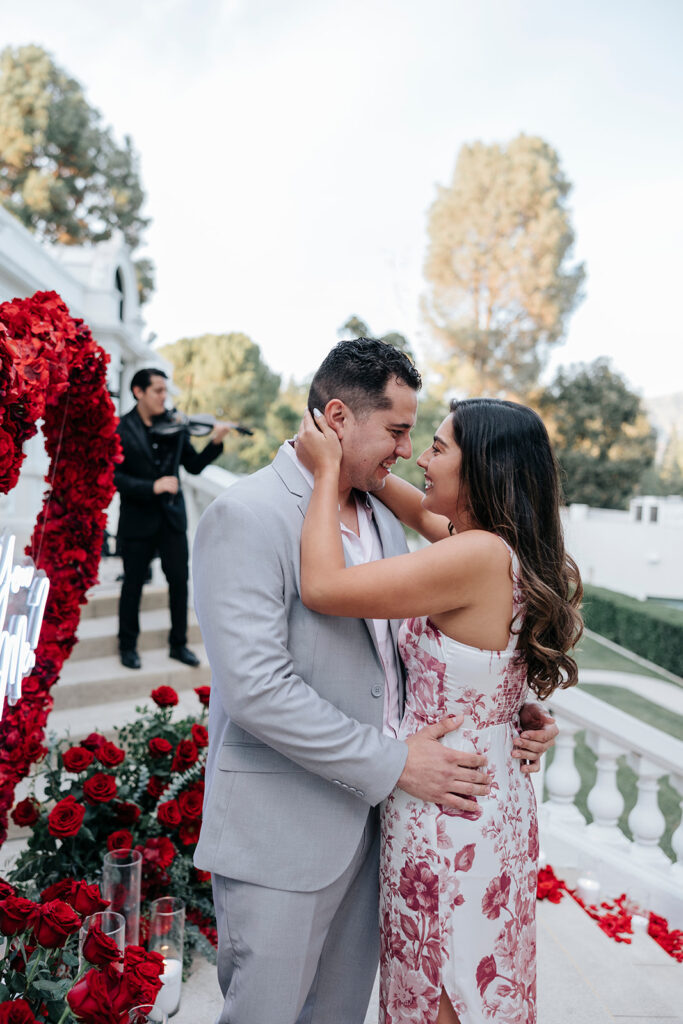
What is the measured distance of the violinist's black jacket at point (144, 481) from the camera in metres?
4.58

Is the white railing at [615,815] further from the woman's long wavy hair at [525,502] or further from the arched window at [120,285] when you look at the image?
the arched window at [120,285]

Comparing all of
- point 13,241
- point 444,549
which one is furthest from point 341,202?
point 444,549

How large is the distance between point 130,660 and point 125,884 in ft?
7.76

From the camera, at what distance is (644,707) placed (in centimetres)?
1102

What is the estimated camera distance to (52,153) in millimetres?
23203

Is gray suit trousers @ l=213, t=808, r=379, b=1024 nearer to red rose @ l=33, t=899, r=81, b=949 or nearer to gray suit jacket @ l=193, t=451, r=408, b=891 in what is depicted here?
gray suit jacket @ l=193, t=451, r=408, b=891

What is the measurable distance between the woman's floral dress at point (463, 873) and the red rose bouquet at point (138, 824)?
1.01 meters

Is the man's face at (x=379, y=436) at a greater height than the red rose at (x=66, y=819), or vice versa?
the man's face at (x=379, y=436)

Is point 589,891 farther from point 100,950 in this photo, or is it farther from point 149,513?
point 149,513

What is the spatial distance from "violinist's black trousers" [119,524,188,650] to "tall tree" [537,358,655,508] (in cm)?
2507

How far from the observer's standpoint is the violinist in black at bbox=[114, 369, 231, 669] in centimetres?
461

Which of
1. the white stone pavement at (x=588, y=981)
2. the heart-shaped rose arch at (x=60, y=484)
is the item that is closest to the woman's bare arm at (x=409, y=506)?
the heart-shaped rose arch at (x=60, y=484)

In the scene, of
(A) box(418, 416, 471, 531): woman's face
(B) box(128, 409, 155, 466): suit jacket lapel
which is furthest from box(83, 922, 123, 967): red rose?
(B) box(128, 409, 155, 466): suit jacket lapel

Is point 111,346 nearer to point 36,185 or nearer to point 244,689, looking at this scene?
point 244,689
